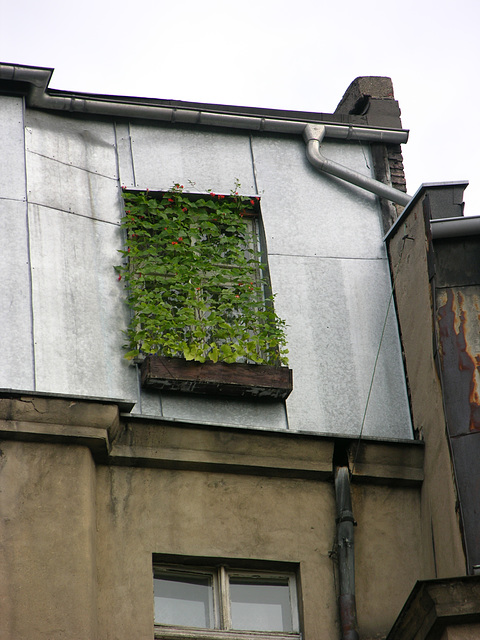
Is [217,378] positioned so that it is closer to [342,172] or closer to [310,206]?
[310,206]

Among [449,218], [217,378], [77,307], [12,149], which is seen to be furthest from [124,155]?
[449,218]

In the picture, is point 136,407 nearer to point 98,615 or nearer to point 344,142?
point 98,615

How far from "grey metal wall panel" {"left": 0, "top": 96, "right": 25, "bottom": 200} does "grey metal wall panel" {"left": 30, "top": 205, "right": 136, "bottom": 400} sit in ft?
0.85

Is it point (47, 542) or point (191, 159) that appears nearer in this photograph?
point (47, 542)

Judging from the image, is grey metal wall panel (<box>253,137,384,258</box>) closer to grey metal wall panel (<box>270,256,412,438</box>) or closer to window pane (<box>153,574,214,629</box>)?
grey metal wall panel (<box>270,256,412,438</box>)

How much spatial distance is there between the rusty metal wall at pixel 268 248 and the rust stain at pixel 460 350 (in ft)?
3.63

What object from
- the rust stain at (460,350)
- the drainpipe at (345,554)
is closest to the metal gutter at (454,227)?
the rust stain at (460,350)

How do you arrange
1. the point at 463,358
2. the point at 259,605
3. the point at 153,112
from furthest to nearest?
the point at 153,112
the point at 463,358
the point at 259,605

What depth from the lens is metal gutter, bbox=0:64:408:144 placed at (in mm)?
10456

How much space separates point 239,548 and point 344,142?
4.85m

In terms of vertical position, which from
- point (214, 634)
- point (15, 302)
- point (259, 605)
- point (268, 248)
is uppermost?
point (268, 248)

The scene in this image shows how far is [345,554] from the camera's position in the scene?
883cm

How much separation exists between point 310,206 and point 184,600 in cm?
431

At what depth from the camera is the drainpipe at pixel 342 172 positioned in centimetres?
1091
